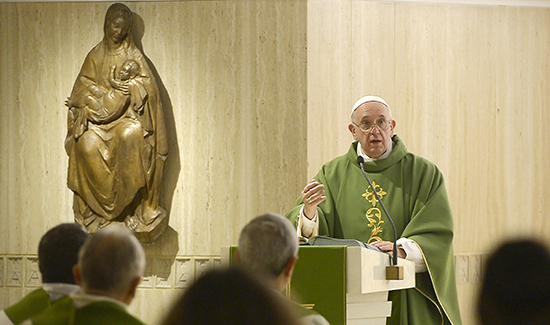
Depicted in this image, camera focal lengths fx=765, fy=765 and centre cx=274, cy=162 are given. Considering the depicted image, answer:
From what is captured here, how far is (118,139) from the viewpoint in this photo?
710cm

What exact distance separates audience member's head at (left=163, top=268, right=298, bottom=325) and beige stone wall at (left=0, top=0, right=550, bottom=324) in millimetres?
5797

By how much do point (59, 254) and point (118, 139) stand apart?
441 centimetres

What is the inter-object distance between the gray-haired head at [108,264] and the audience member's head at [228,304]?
3.75ft

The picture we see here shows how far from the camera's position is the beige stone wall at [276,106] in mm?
7180

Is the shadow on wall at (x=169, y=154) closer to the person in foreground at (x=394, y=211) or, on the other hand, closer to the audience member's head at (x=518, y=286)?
the person in foreground at (x=394, y=211)

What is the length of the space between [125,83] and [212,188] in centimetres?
128

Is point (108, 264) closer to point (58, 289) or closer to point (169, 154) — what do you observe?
point (58, 289)

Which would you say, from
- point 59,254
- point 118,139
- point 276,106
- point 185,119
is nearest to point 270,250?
point 59,254

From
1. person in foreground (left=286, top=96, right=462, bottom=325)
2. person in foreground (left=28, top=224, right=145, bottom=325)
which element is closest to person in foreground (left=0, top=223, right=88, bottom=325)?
person in foreground (left=28, top=224, right=145, bottom=325)

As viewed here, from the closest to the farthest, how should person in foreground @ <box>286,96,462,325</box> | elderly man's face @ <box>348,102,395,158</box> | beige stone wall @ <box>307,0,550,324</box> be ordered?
1. person in foreground @ <box>286,96,462,325</box>
2. elderly man's face @ <box>348,102,395,158</box>
3. beige stone wall @ <box>307,0,550,324</box>

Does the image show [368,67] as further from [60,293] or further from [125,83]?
[60,293]

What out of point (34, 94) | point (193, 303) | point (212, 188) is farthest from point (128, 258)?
point (34, 94)

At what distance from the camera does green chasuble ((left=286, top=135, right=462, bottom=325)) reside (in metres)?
4.68

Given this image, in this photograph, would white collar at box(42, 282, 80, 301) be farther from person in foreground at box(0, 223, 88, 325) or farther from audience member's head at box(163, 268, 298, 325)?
audience member's head at box(163, 268, 298, 325)
